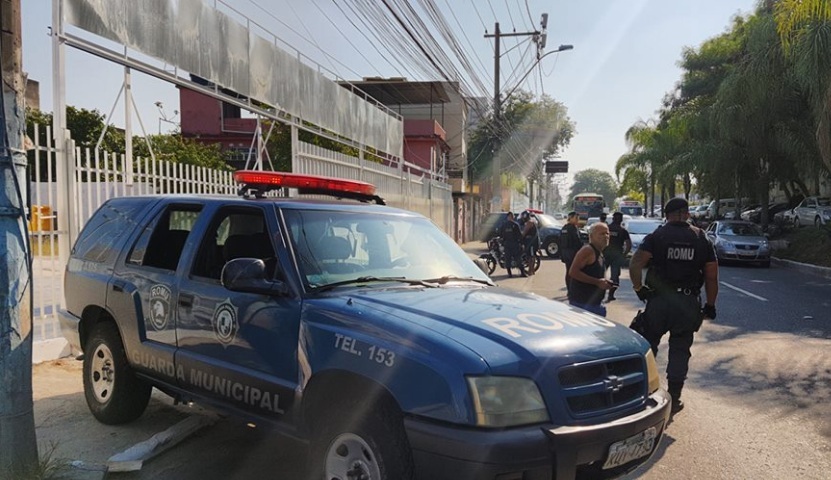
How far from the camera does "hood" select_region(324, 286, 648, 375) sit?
9.04ft

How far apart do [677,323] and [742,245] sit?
50.6 feet

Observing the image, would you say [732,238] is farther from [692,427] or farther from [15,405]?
[15,405]

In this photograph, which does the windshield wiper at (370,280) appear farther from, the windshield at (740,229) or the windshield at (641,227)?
the windshield at (740,229)

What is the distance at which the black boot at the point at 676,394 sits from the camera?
5074 millimetres

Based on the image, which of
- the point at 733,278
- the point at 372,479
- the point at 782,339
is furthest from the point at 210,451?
the point at 733,278

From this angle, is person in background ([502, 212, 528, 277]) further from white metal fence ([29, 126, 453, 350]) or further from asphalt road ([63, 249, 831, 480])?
white metal fence ([29, 126, 453, 350])

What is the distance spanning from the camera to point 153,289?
425cm

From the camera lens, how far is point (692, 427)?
4941mm

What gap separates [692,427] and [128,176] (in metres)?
6.51

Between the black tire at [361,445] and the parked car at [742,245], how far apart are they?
18396mm

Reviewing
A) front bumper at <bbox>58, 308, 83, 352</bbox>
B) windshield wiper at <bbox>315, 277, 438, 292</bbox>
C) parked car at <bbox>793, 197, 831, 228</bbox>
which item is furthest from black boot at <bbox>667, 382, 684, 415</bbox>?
parked car at <bbox>793, 197, 831, 228</bbox>

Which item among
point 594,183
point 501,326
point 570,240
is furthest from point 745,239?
point 594,183

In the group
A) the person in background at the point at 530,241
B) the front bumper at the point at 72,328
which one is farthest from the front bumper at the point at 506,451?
the person in background at the point at 530,241

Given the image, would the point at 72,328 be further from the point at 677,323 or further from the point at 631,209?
the point at 631,209
